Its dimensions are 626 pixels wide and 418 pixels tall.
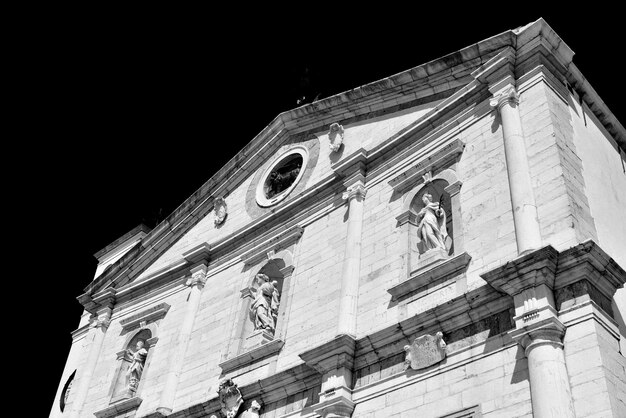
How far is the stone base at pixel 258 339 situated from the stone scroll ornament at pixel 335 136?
491 centimetres

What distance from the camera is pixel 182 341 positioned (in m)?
17.6

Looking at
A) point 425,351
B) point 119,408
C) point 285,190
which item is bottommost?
point 425,351

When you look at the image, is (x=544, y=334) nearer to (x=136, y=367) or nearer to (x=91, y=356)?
(x=136, y=367)

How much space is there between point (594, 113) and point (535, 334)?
641cm

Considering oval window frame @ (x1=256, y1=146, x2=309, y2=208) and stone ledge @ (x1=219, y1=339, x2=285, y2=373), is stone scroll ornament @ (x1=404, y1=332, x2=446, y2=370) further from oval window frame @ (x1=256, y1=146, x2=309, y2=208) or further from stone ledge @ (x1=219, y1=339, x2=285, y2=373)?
oval window frame @ (x1=256, y1=146, x2=309, y2=208)

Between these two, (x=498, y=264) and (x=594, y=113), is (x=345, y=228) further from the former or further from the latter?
(x=594, y=113)

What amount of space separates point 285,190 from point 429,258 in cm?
669

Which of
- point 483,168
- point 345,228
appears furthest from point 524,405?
point 345,228

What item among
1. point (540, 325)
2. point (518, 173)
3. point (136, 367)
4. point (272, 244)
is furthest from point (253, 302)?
point (540, 325)

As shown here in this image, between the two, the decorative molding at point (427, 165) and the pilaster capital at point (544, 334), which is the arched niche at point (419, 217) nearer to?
the decorative molding at point (427, 165)

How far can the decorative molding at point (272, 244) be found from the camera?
16956mm

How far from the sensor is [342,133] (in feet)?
58.3

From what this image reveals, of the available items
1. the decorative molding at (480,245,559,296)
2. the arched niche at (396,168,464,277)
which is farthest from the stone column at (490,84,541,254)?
the arched niche at (396,168,464,277)

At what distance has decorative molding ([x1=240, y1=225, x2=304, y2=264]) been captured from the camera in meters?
17.0
